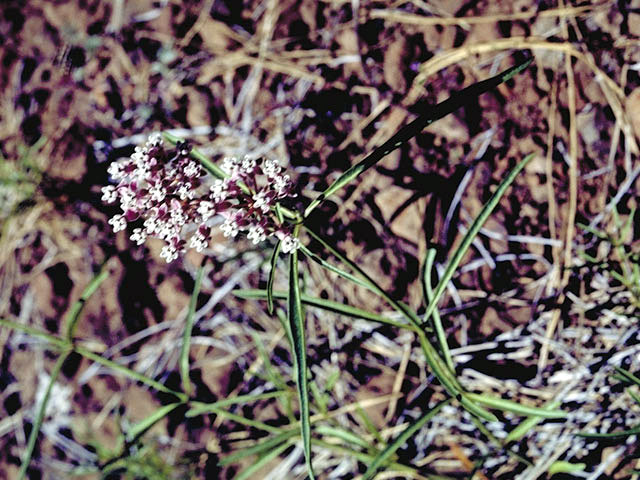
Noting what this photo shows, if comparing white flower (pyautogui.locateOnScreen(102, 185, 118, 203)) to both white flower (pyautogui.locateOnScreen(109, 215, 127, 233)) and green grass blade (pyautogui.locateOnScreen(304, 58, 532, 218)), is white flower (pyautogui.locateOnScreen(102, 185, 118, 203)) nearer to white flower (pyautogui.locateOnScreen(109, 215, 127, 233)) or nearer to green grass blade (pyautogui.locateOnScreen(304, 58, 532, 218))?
white flower (pyautogui.locateOnScreen(109, 215, 127, 233))

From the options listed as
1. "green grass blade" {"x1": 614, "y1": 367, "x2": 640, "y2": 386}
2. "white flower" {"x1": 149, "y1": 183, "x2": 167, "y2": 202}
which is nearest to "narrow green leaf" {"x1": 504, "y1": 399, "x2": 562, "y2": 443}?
"green grass blade" {"x1": 614, "y1": 367, "x2": 640, "y2": 386}

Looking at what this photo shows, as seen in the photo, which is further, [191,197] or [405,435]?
[405,435]

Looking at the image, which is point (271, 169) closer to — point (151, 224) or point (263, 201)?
point (263, 201)

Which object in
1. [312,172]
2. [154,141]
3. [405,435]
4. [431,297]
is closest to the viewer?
[154,141]

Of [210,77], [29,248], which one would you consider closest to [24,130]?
[29,248]

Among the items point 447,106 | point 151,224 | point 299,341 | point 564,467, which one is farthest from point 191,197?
point 564,467

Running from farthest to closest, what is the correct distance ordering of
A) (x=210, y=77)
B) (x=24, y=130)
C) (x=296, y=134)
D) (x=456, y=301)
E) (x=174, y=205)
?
(x=24, y=130) → (x=210, y=77) → (x=296, y=134) → (x=456, y=301) → (x=174, y=205)

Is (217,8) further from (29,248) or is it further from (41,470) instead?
(41,470)
